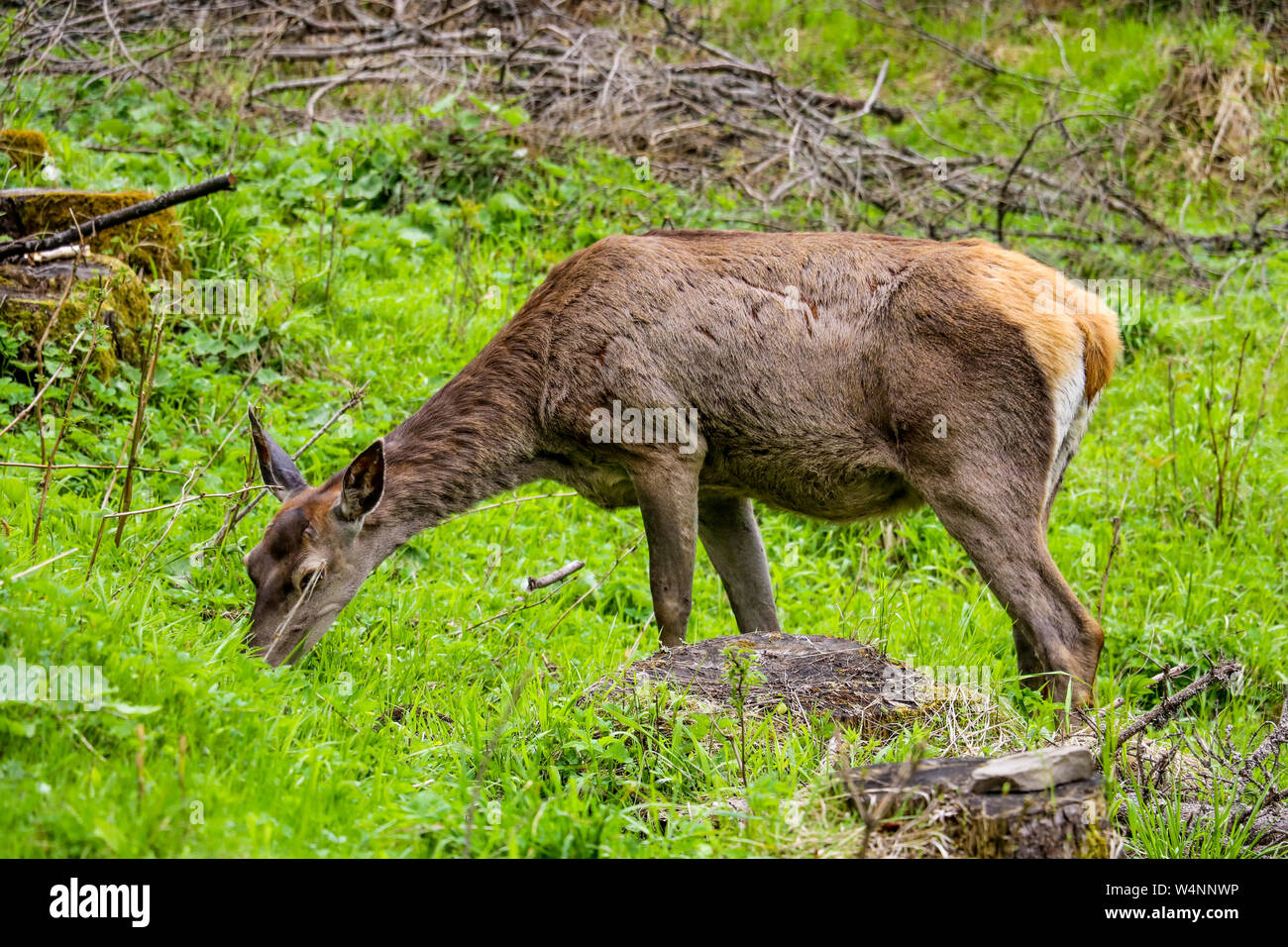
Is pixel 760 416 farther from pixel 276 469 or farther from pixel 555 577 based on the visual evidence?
pixel 276 469

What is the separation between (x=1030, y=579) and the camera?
5785 millimetres

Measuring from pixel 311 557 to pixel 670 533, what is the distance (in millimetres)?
1656

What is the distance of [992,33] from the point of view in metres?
14.9

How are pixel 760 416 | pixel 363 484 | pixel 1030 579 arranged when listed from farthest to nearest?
pixel 760 416
pixel 363 484
pixel 1030 579

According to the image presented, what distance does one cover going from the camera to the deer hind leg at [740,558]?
664cm

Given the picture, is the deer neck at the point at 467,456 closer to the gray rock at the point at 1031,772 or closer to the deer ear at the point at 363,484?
the deer ear at the point at 363,484

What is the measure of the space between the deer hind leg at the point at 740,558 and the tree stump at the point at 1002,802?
267 centimetres

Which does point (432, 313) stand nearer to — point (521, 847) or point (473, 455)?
point (473, 455)

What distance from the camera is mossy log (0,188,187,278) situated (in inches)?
301

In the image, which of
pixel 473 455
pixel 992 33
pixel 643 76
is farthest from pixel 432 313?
pixel 992 33

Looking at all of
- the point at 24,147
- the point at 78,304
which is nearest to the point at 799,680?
the point at 78,304

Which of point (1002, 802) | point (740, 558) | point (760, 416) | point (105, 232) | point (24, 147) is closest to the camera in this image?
point (1002, 802)

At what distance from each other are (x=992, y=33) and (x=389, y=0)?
22.7 feet

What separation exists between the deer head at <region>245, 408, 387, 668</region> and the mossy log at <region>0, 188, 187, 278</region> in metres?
2.60
